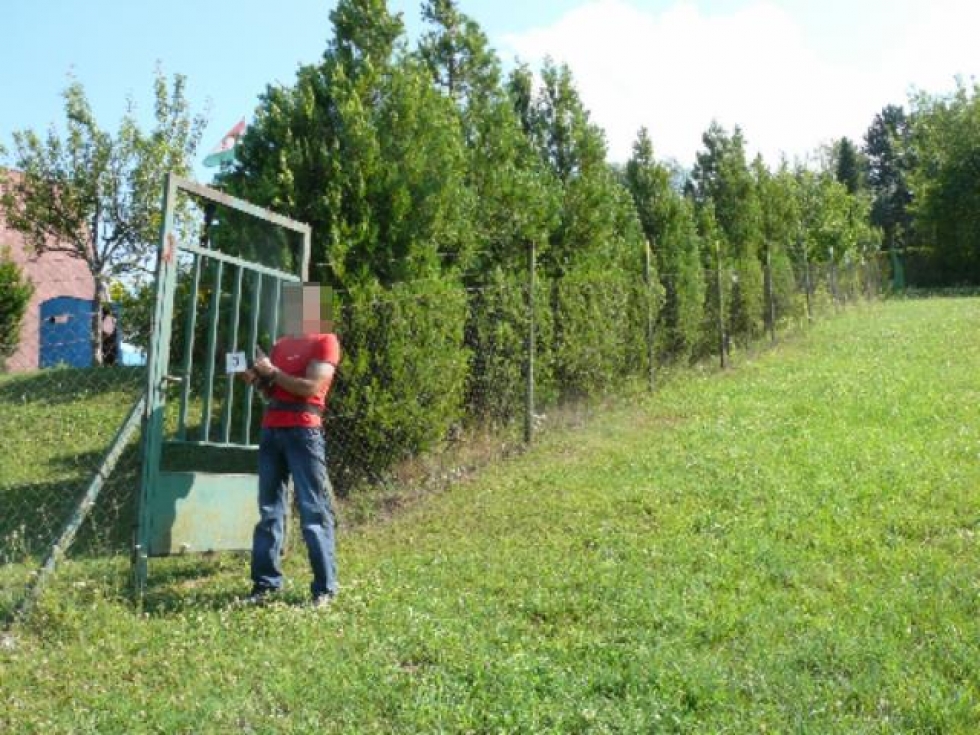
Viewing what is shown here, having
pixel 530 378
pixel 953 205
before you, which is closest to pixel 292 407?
pixel 530 378

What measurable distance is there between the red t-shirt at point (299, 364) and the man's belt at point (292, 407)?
0.01 metres

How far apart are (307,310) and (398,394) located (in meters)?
2.09

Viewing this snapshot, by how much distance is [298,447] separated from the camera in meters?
5.18

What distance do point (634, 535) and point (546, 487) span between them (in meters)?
1.36

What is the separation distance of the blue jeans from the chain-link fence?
0.76 m

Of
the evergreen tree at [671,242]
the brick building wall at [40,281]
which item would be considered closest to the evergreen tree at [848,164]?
the brick building wall at [40,281]

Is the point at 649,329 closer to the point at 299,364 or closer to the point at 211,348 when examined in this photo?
the point at 211,348

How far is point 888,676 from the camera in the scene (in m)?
3.85

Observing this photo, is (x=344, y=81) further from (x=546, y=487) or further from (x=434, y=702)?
(x=434, y=702)

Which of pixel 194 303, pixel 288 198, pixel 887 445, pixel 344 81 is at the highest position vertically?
pixel 344 81

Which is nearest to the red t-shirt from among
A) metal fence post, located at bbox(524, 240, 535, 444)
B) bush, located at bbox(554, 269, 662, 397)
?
metal fence post, located at bbox(524, 240, 535, 444)

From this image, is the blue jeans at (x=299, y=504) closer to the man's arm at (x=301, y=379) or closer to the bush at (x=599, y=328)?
the man's arm at (x=301, y=379)

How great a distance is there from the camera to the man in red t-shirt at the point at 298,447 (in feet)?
16.6

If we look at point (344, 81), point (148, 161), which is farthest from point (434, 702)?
point (148, 161)
